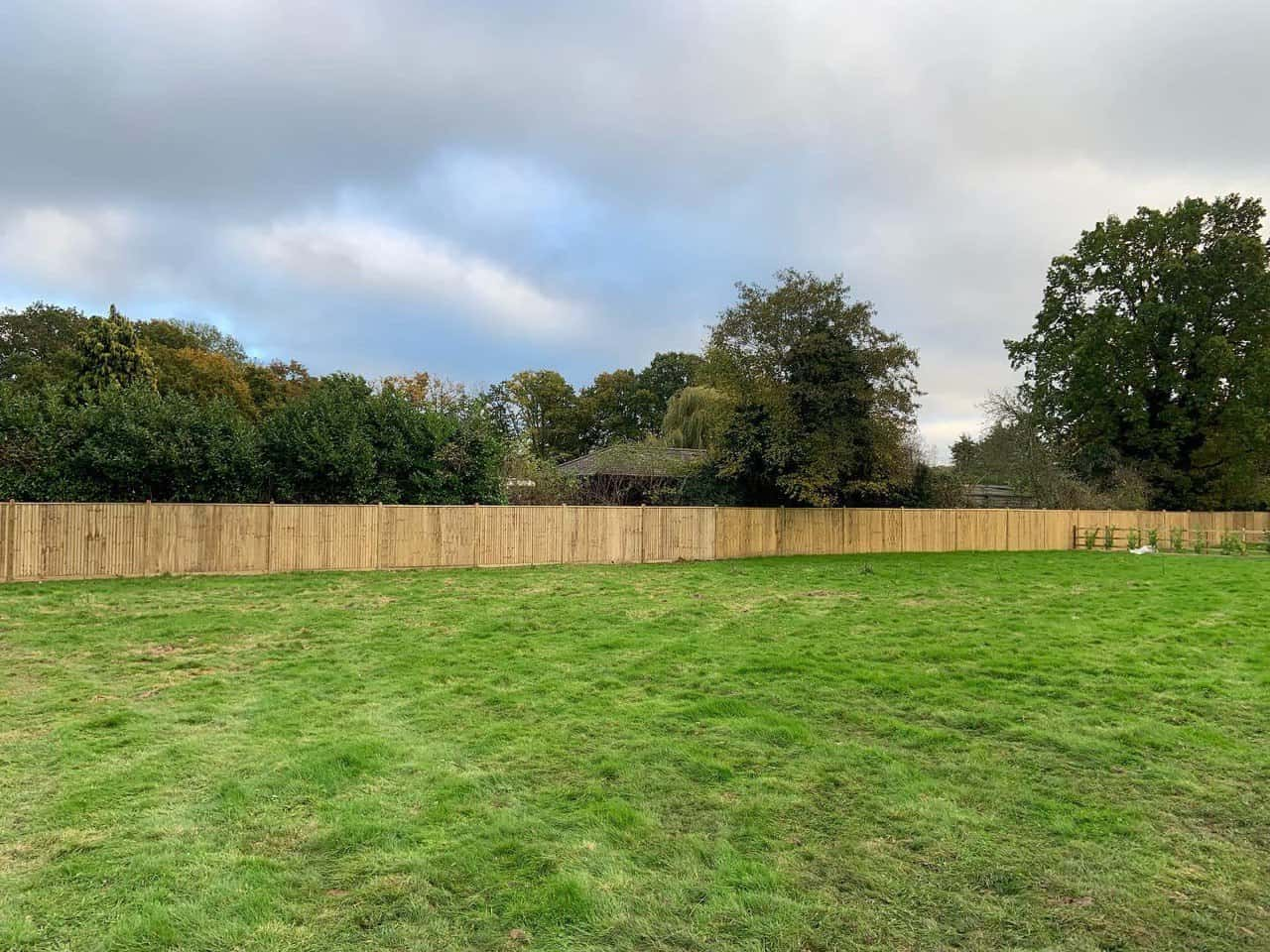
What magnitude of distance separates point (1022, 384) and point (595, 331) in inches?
853

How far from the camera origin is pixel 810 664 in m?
6.90

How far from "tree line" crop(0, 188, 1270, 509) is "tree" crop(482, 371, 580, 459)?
0.14 metres

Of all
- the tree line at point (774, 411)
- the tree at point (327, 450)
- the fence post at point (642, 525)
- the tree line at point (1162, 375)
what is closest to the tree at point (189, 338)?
the tree line at point (774, 411)

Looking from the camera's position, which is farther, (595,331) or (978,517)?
(595,331)

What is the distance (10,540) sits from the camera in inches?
518

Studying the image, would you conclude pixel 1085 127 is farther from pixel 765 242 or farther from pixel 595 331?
pixel 595 331

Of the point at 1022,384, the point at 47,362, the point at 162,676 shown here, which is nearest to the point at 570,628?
the point at 162,676

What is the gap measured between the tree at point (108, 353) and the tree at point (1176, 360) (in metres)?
38.6

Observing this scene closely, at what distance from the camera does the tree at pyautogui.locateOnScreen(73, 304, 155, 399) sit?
2702cm

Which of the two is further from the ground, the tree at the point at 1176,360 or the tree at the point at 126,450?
the tree at the point at 1176,360

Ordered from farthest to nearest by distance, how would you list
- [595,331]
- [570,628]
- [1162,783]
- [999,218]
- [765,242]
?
[595,331], [765,242], [999,218], [570,628], [1162,783]

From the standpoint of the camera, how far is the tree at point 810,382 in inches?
780

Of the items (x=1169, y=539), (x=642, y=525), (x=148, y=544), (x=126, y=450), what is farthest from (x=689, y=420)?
(x=148, y=544)

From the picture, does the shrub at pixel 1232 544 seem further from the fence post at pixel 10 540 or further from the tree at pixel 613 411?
the fence post at pixel 10 540
